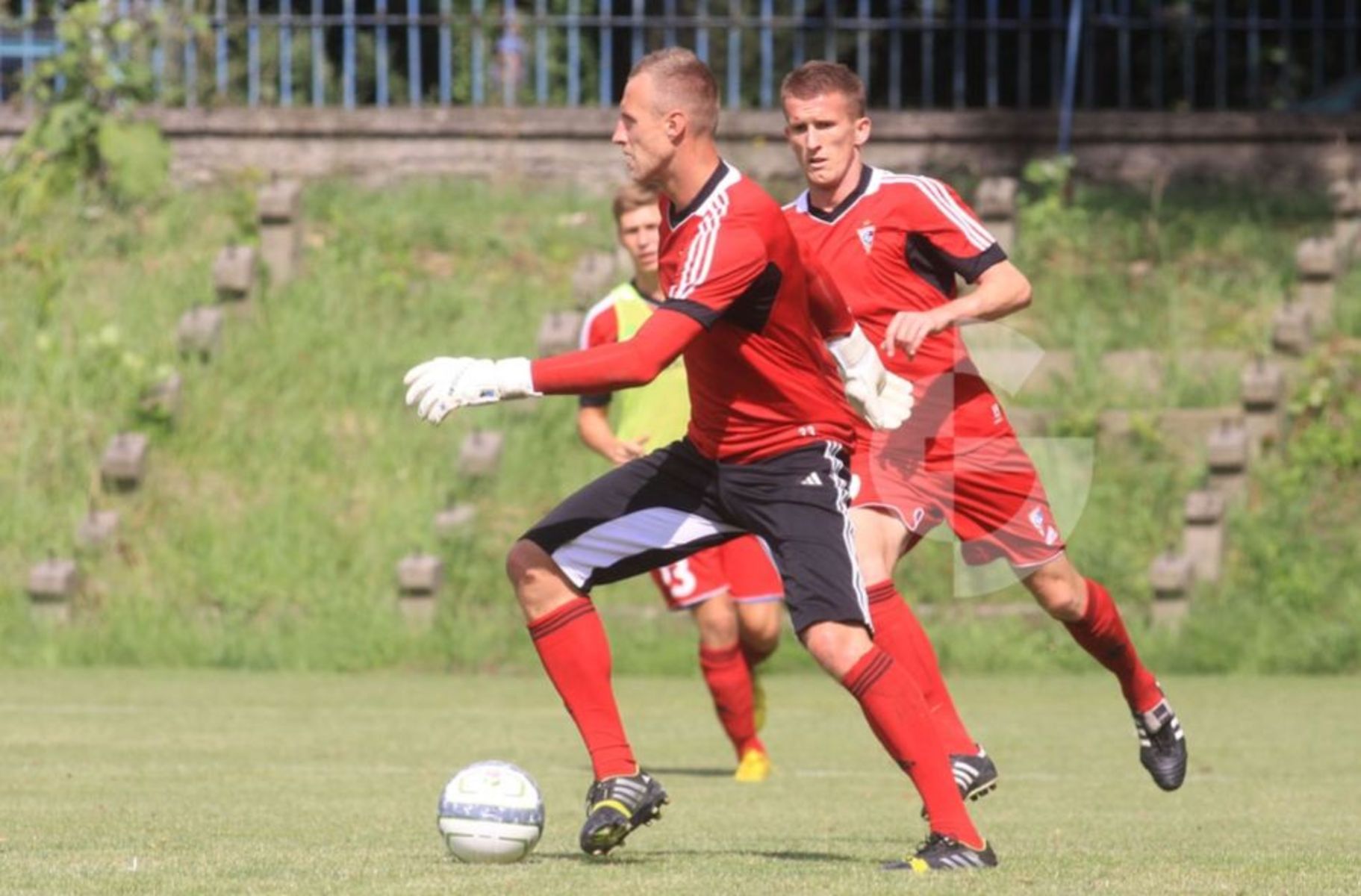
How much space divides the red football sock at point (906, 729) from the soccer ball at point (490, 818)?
0.92 meters

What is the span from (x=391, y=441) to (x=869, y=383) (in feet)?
34.4

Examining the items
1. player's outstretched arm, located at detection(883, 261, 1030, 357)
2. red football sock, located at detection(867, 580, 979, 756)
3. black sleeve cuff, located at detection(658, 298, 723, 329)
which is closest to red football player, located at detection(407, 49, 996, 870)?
black sleeve cuff, located at detection(658, 298, 723, 329)

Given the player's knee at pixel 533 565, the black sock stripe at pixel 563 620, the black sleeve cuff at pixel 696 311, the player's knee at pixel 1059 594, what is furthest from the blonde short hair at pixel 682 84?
the player's knee at pixel 1059 594

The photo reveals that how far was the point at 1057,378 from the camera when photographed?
56.7 ft

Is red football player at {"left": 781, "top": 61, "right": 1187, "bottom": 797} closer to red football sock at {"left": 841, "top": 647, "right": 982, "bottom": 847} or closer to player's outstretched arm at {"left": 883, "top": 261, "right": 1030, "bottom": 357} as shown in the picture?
player's outstretched arm at {"left": 883, "top": 261, "right": 1030, "bottom": 357}

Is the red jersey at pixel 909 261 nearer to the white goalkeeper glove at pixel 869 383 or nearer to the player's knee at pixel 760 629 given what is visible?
the white goalkeeper glove at pixel 869 383

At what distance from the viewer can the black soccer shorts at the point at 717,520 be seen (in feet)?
22.1

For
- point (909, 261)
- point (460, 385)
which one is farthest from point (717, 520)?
point (909, 261)

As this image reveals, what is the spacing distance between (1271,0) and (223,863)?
17341 millimetres

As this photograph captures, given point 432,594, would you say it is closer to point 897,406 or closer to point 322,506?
point 322,506

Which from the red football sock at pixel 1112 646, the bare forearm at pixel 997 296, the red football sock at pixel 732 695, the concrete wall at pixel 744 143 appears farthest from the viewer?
the concrete wall at pixel 744 143

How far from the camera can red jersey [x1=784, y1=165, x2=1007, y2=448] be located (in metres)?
8.32

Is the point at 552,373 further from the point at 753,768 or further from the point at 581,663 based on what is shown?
the point at 753,768

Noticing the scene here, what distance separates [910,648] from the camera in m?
8.09
